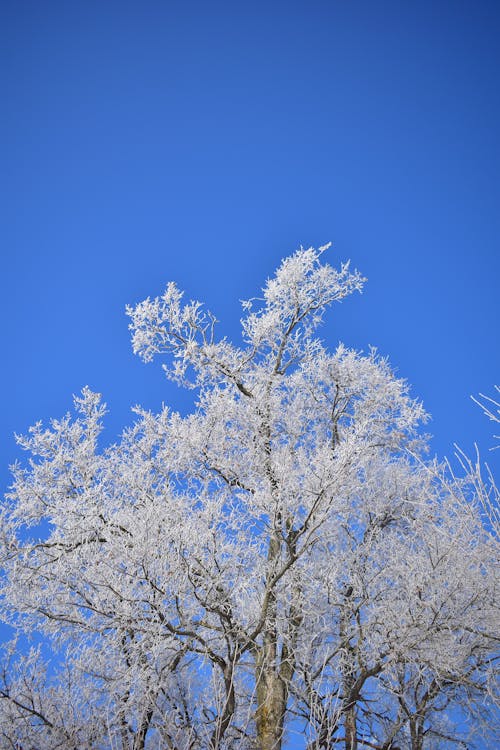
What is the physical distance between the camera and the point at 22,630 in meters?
8.66

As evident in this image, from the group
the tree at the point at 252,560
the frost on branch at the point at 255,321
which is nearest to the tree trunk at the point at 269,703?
the tree at the point at 252,560

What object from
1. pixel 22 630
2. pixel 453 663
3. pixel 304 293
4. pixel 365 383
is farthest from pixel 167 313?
pixel 453 663

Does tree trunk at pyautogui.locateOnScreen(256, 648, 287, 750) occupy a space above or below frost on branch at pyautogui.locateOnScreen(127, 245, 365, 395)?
below

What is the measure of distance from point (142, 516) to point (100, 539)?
168 centimetres

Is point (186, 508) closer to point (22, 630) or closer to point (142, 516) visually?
point (142, 516)

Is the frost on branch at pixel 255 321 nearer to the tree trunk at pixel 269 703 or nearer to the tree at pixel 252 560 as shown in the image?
the tree at pixel 252 560

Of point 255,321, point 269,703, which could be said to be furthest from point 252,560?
point 255,321

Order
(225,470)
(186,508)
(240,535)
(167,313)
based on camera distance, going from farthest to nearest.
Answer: (167,313) < (225,470) < (240,535) < (186,508)

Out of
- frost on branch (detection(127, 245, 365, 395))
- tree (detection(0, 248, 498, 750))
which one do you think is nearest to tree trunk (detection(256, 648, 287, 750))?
tree (detection(0, 248, 498, 750))

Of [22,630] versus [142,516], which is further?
[22,630]

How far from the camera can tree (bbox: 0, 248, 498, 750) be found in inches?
256

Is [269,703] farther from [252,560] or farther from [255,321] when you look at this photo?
[255,321]

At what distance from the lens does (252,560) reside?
28.5 ft

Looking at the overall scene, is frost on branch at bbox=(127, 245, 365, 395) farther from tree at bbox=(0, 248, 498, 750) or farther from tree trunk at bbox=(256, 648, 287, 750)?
tree trunk at bbox=(256, 648, 287, 750)
